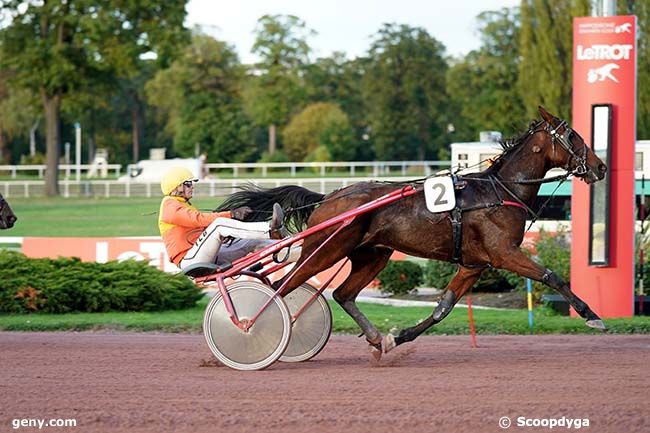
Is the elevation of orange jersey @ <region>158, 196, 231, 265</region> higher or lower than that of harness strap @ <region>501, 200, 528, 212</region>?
lower

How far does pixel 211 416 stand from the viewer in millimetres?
6574

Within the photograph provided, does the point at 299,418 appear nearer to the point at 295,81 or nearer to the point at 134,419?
the point at 134,419

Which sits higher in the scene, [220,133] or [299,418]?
[220,133]

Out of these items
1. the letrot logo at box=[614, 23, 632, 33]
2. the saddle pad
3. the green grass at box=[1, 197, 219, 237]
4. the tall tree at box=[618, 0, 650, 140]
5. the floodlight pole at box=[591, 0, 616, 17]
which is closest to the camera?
the saddle pad

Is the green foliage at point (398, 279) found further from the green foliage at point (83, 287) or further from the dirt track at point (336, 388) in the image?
the dirt track at point (336, 388)

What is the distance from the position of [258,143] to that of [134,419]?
5869cm

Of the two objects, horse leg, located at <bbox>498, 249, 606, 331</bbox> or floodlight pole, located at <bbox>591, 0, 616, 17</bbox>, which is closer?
horse leg, located at <bbox>498, 249, 606, 331</bbox>

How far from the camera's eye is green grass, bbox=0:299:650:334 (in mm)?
11555

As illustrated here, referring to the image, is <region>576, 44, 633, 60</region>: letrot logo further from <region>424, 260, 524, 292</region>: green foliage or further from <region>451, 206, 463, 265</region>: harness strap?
<region>451, 206, 463, 265</region>: harness strap

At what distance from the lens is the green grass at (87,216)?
29344mm

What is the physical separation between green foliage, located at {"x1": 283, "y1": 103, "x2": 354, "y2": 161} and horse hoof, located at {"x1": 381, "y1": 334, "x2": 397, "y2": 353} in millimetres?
46291

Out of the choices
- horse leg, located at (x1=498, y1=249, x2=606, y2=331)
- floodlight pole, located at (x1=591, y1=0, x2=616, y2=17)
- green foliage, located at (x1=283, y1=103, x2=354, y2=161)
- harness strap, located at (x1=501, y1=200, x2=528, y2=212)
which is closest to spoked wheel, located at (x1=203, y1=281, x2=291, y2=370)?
horse leg, located at (x1=498, y1=249, x2=606, y2=331)

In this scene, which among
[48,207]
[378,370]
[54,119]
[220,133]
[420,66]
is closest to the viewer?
[378,370]

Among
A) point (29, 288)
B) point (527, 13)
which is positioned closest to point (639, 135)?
point (527, 13)
